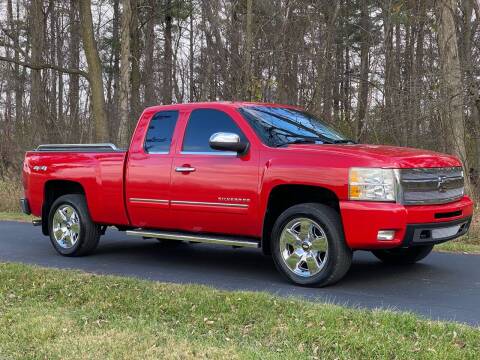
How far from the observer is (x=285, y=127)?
23.9ft

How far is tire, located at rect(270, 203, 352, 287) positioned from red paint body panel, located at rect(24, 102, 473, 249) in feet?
0.67

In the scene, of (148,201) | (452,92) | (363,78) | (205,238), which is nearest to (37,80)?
(363,78)

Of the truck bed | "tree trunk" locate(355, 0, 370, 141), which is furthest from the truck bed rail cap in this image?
"tree trunk" locate(355, 0, 370, 141)

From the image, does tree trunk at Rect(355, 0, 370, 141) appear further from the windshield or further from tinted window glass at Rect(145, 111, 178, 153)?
tinted window glass at Rect(145, 111, 178, 153)

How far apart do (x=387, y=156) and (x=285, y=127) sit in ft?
5.09

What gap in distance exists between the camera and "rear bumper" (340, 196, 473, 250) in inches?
235

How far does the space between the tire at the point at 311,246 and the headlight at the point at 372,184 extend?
0.45 metres

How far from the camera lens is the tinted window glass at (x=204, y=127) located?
289 inches

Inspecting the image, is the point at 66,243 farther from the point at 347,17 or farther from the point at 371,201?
the point at 347,17

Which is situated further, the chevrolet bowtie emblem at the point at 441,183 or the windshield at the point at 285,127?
the windshield at the point at 285,127

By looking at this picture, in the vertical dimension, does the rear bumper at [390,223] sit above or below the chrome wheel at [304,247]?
above

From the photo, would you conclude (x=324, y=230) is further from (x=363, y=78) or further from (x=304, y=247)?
(x=363, y=78)

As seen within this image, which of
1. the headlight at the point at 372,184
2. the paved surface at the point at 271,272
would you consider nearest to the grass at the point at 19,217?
the paved surface at the point at 271,272

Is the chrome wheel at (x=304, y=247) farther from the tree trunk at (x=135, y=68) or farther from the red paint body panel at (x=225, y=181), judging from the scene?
the tree trunk at (x=135, y=68)
